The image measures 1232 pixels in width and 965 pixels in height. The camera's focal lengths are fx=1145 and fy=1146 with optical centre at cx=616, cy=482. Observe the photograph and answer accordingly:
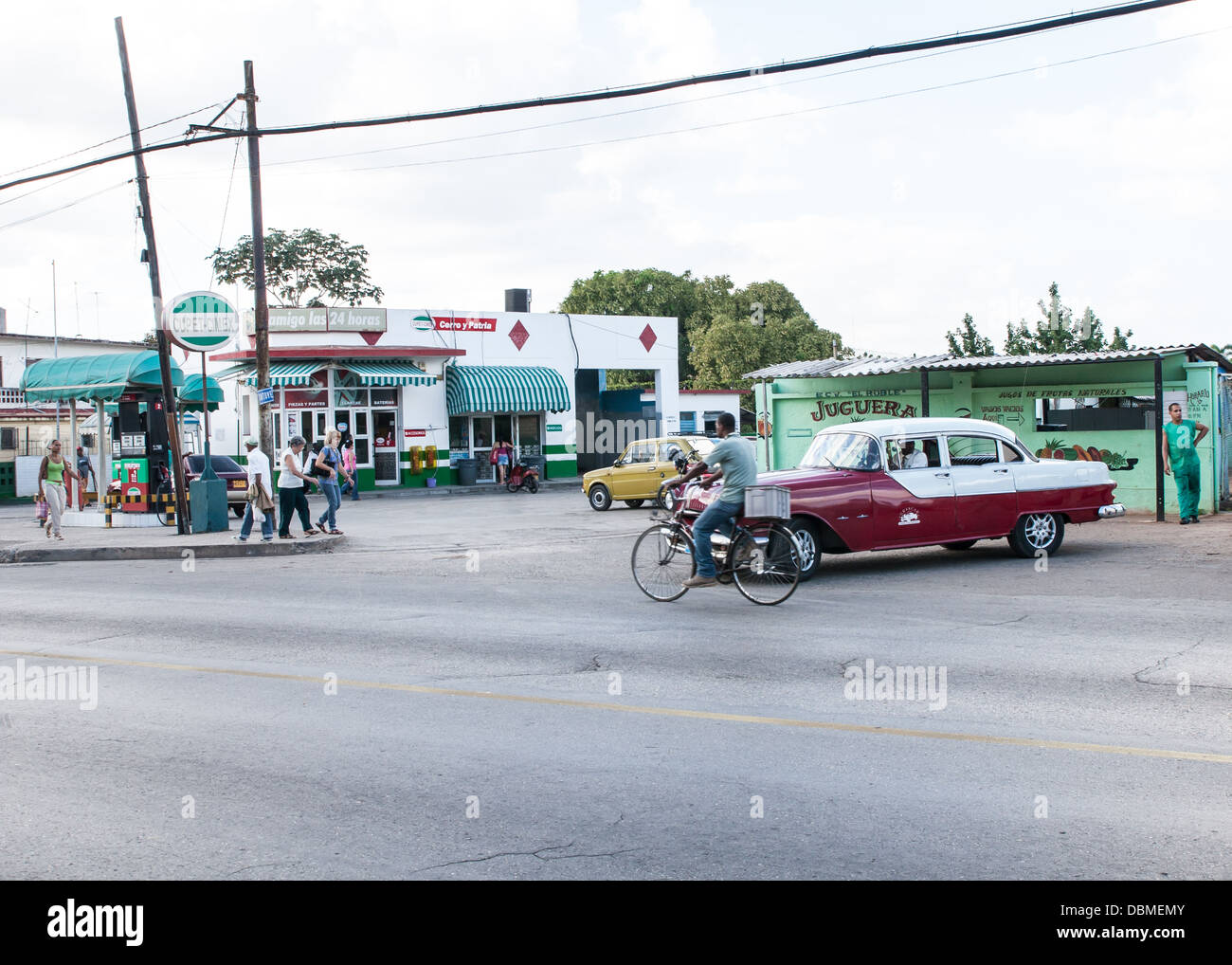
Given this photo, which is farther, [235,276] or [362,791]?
[235,276]

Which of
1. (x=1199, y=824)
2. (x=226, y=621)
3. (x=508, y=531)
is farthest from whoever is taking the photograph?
(x=508, y=531)

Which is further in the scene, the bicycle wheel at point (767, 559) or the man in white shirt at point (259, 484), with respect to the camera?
the man in white shirt at point (259, 484)

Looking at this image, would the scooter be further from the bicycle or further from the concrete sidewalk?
the bicycle

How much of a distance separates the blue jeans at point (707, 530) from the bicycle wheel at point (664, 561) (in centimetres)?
24

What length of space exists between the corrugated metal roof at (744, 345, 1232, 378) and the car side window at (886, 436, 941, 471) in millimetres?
→ 6868

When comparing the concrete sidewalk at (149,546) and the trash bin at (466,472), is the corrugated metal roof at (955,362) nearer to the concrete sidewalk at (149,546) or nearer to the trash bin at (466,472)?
the concrete sidewalk at (149,546)

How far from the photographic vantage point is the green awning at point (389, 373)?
38000 mm

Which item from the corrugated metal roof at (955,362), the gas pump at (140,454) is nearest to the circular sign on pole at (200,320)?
the gas pump at (140,454)

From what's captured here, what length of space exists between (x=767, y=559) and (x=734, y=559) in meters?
0.34
